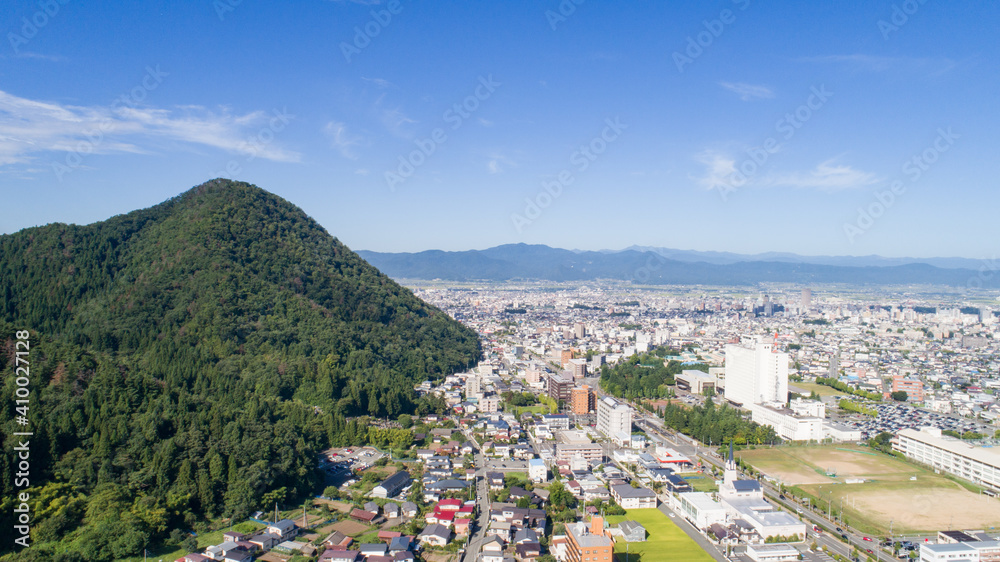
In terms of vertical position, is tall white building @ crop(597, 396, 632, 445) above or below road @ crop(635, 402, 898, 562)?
above

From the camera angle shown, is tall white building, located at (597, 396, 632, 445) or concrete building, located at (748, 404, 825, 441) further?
concrete building, located at (748, 404, 825, 441)

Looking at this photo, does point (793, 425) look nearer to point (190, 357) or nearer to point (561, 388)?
point (561, 388)

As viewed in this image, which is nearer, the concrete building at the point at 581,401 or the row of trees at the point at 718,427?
the row of trees at the point at 718,427

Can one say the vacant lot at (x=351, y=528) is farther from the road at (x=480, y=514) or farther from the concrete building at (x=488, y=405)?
the concrete building at (x=488, y=405)

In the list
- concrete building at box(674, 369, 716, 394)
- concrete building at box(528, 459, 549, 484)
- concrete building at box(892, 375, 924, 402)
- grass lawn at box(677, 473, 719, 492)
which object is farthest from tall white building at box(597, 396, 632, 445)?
concrete building at box(892, 375, 924, 402)

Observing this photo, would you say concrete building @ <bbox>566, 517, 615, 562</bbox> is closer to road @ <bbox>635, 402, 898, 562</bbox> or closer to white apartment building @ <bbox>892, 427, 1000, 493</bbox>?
road @ <bbox>635, 402, 898, 562</bbox>

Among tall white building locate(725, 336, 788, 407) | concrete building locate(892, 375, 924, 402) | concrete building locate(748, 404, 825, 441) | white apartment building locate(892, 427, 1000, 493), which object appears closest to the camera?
white apartment building locate(892, 427, 1000, 493)

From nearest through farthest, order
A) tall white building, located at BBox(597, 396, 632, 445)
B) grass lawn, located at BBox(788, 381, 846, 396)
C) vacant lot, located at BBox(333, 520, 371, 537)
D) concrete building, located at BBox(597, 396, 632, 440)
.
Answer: vacant lot, located at BBox(333, 520, 371, 537) → tall white building, located at BBox(597, 396, 632, 445) → concrete building, located at BBox(597, 396, 632, 440) → grass lawn, located at BBox(788, 381, 846, 396)

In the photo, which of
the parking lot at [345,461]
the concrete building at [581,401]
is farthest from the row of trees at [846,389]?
the parking lot at [345,461]

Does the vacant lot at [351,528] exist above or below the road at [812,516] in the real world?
above
